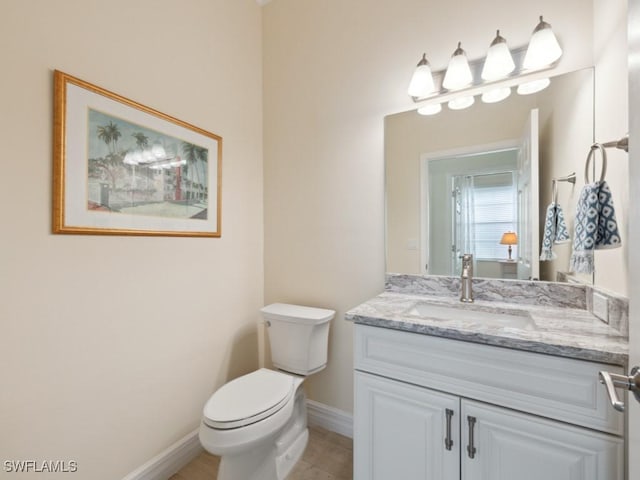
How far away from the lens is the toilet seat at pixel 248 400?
121cm

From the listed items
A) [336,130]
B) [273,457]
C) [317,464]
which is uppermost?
[336,130]

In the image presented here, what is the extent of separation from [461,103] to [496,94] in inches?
6.0

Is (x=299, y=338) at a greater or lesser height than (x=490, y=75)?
lesser

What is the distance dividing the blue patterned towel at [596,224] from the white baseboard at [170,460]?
198 centimetres

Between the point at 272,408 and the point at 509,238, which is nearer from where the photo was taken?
the point at 272,408

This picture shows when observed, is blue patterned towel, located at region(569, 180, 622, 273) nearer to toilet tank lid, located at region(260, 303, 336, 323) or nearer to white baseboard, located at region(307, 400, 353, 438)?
toilet tank lid, located at region(260, 303, 336, 323)

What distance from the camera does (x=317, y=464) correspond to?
62.0 inches

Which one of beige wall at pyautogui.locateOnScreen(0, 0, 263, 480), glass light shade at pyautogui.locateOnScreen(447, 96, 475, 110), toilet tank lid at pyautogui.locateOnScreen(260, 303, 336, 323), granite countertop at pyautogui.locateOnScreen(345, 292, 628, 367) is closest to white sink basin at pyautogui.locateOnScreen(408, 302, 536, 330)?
granite countertop at pyautogui.locateOnScreen(345, 292, 628, 367)

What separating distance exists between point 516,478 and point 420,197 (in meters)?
1.22

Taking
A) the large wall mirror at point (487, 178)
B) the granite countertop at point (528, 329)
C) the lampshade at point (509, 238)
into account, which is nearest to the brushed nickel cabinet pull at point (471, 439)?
the granite countertop at point (528, 329)

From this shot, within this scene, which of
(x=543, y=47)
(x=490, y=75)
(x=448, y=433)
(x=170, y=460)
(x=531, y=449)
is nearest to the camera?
(x=531, y=449)

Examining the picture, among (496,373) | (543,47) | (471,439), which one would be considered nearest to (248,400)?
(471,439)

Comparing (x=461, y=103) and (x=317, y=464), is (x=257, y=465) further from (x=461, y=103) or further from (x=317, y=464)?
(x=461, y=103)

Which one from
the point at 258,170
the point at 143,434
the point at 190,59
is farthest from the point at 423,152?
the point at 143,434
